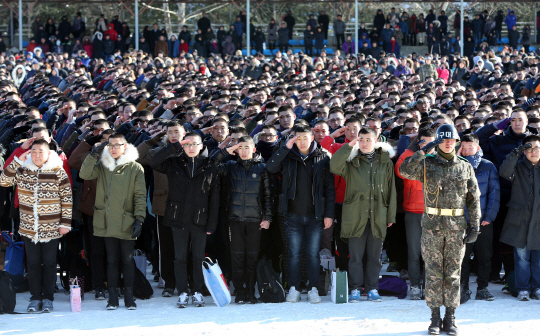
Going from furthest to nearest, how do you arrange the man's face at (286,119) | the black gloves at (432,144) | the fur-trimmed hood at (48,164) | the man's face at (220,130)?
the man's face at (286,119)
the man's face at (220,130)
the fur-trimmed hood at (48,164)
the black gloves at (432,144)

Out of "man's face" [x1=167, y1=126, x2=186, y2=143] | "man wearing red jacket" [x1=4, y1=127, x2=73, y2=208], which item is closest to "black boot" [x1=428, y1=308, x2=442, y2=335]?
"man's face" [x1=167, y1=126, x2=186, y2=143]

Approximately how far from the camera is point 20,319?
6965 millimetres

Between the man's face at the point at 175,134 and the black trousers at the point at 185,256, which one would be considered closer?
the black trousers at the point at 185,256

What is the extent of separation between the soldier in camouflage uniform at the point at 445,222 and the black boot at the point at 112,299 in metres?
2.92

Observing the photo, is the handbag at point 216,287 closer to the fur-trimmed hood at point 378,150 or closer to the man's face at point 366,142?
the fur-trimmed hood at point 378,150

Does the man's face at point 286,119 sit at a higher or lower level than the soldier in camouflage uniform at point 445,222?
higher

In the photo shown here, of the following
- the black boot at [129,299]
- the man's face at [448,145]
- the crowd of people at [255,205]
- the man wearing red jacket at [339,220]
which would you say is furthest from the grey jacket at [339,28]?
the man's face at [448,145]

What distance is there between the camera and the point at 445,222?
6465mm

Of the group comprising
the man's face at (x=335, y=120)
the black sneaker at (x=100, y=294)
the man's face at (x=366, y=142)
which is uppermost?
the man's face at (x=335, y=120)

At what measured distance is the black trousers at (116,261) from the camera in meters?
7.39

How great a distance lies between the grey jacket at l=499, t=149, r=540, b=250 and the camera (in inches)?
295

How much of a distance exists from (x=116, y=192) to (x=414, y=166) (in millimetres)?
2817

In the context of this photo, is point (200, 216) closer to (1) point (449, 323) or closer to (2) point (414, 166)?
(2) point (414, 166)

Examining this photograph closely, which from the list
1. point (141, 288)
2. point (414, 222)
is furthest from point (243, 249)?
point (414, 222)
